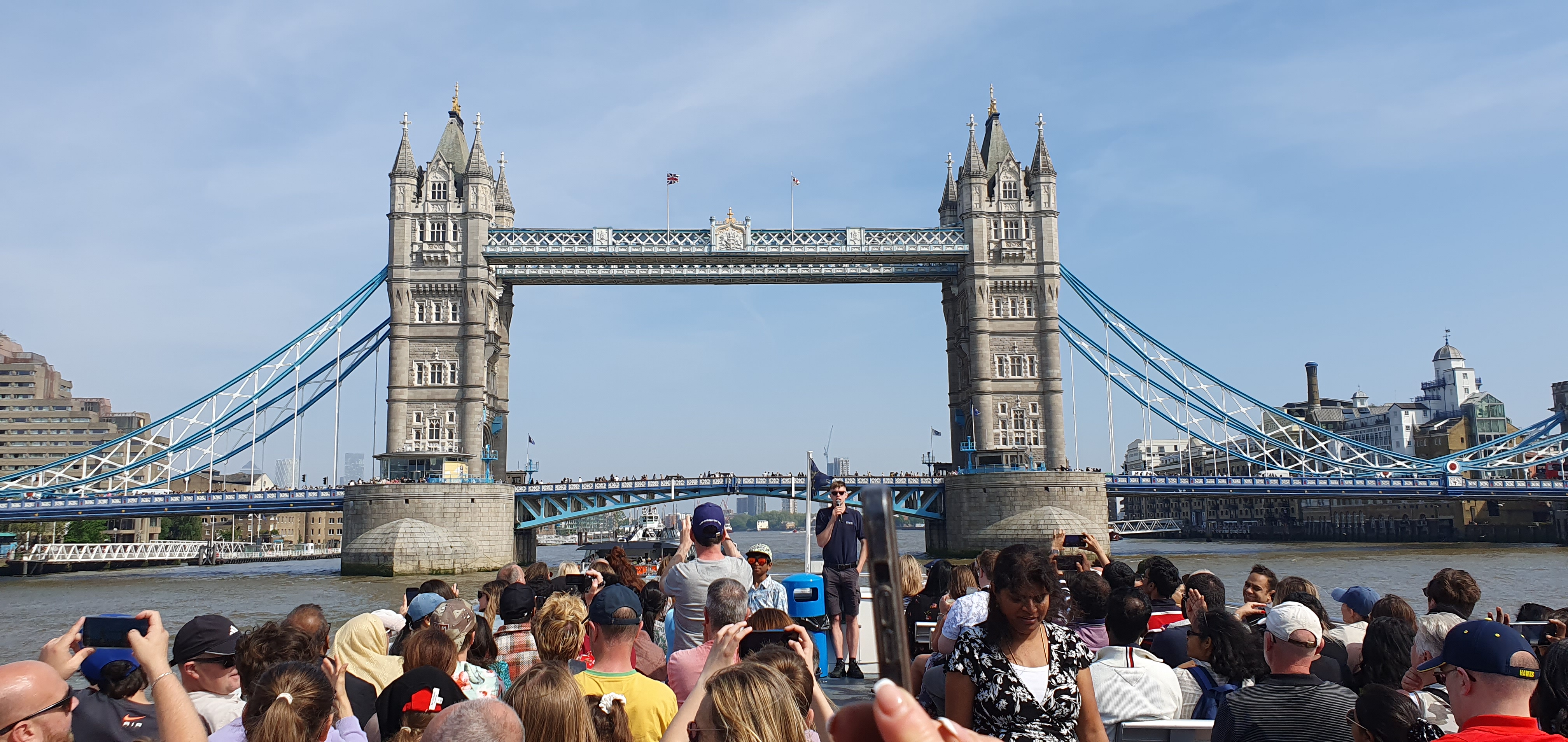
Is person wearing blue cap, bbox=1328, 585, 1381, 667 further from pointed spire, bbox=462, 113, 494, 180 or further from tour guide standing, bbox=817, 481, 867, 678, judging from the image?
pointed spire, bbox=462, 113, 494, 180

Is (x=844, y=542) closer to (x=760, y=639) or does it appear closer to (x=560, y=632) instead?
(x=560, y=632)

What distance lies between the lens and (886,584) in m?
1.41

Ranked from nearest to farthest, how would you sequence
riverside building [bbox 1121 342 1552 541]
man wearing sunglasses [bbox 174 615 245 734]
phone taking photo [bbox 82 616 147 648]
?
phone taking photo [bbox 82 616 147 648]
man wearing sunglasses [bbox 174 615 245 734]
riverside building [bbox 1121 342 1552 541]

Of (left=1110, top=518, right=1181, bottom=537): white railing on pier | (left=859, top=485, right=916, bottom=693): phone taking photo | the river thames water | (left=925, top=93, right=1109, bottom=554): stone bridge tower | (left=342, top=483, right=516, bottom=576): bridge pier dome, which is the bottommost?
(left=1110, top=518, right=1181, bottom=537): white railing on pier

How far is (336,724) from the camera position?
3.98 metres

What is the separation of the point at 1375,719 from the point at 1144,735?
135 centimetres

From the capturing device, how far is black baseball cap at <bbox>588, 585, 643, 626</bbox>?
14.8 ft

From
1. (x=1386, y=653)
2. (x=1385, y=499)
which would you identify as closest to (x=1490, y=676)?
(x=1386, y=653)

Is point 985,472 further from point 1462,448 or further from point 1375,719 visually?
point 1462,448

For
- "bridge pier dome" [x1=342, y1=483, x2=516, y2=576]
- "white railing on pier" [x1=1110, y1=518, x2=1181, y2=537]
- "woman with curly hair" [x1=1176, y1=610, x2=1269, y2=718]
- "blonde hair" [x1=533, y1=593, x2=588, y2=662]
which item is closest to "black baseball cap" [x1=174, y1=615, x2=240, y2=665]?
"blonde hair" [x1=533, y1=593, x2=588, y2=662]

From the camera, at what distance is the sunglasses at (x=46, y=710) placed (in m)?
3.26

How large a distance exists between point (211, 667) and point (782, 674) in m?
2.64

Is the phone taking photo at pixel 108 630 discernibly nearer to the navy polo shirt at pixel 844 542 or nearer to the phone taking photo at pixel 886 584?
the phone taking photo at pixel 886 584

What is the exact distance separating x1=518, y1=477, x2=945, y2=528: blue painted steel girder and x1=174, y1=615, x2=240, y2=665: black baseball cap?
43.0 m
